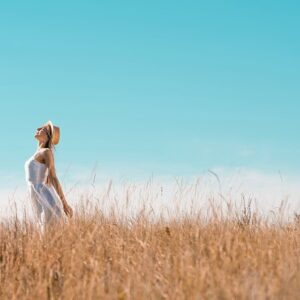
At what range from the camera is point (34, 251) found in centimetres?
716

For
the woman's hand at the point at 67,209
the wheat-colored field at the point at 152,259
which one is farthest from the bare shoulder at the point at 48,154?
the wheat-colored field at the point at 152,259

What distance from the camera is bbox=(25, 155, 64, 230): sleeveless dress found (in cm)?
1009

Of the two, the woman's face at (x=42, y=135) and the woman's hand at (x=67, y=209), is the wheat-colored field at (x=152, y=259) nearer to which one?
the woman's hand at (x=67, y=209)

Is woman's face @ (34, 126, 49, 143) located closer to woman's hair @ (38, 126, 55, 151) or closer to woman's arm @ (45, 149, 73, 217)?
woman's hair @ (38, 126, 55, 151)

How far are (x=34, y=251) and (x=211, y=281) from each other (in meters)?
3.06

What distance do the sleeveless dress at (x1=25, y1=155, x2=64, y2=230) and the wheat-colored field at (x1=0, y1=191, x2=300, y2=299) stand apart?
1.32m

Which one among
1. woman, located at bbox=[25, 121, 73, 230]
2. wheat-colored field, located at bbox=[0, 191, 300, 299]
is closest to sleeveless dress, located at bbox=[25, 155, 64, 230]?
woman, located at bbox=[25, 121, 73, 230]

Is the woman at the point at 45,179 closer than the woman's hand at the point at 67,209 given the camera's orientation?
No

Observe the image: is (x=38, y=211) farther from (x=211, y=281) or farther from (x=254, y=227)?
(x=211, y=281)

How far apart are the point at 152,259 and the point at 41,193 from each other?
4504 mm

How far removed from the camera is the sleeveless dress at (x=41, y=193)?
10.1 m

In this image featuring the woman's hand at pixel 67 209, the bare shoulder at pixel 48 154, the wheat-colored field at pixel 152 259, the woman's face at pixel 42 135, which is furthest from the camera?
the woman's face at pixel 42 135

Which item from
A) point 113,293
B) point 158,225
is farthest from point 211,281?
point 158,225

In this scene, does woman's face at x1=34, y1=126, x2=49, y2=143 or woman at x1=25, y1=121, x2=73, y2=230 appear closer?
woman at x1=25, y1=121, x2=73, y2=230
